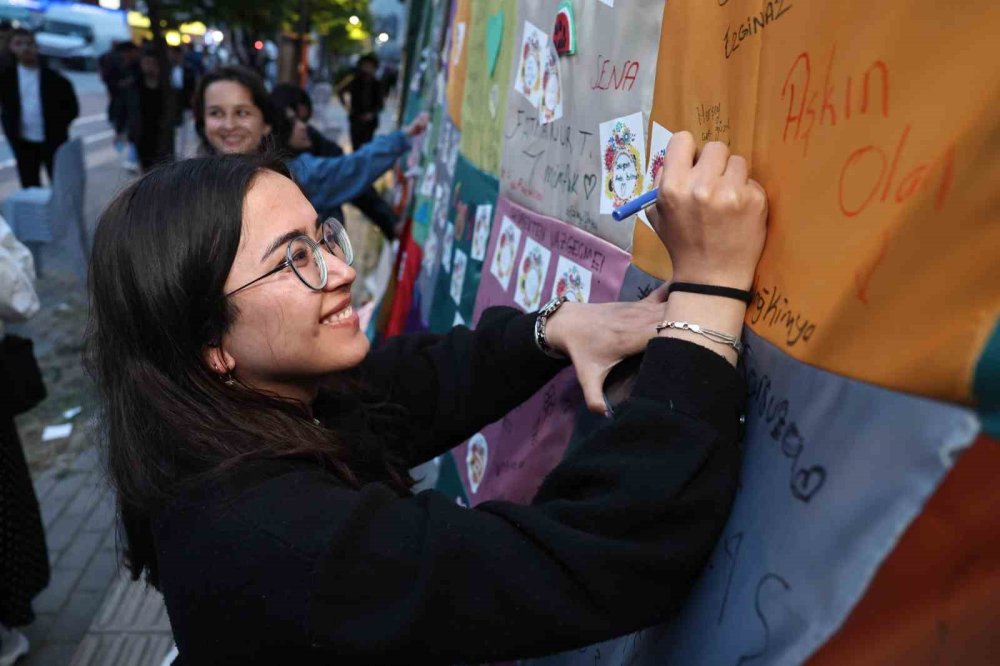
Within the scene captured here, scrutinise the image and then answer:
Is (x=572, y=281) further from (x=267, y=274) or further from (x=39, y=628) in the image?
(x=39, y=628)

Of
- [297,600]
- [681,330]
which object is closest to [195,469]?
[297,600]

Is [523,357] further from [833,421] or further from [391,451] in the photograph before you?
[833,421]

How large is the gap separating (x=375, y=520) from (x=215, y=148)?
2879mm

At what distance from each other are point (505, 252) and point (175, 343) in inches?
45.1

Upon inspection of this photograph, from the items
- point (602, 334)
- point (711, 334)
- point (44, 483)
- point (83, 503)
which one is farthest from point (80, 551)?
point (711, 334)

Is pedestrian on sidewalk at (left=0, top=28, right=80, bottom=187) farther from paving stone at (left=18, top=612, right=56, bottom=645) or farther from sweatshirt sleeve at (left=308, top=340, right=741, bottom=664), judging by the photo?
sweatshirt sleeve at (left=308, top=340, right=741, bottom=664)

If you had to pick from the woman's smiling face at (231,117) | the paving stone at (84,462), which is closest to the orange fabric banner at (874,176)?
the woman's smiling face at (231,117)

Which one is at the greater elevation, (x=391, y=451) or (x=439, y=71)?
(x=439, y=71)

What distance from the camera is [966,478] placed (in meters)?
0.65

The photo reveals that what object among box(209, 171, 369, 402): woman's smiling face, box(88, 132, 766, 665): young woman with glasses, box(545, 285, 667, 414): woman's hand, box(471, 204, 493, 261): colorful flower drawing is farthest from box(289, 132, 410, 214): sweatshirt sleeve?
box(545, 285, 667, 414): woman's hand

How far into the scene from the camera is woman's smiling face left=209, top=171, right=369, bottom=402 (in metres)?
1.32

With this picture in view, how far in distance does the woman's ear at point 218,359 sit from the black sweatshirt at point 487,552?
0.31 metres

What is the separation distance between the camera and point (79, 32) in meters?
26.2

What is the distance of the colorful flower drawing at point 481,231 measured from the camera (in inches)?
102
